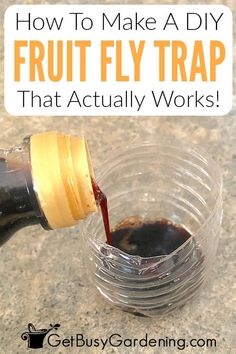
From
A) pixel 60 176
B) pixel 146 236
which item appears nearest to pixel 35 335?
pixel 146 236

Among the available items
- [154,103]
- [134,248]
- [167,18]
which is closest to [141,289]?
[134,248]

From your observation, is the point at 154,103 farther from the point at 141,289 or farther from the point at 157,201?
the point at 141,289

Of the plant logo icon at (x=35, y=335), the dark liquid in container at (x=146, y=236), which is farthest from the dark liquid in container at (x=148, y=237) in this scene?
the plant logo icon at (x=35, y=335)

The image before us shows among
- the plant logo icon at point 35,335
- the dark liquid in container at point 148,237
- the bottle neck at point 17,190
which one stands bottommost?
the plant logo icon at point 35,335

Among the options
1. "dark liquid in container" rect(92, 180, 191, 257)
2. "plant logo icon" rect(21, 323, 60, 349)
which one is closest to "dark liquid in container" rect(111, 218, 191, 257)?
"dark liquid in container" rect(92, 180, 191, 257)

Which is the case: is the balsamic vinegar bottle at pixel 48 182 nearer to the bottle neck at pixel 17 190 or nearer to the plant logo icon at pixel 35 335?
the bottle neck at pixel 17 190

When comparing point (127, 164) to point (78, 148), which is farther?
point (127, 164)
